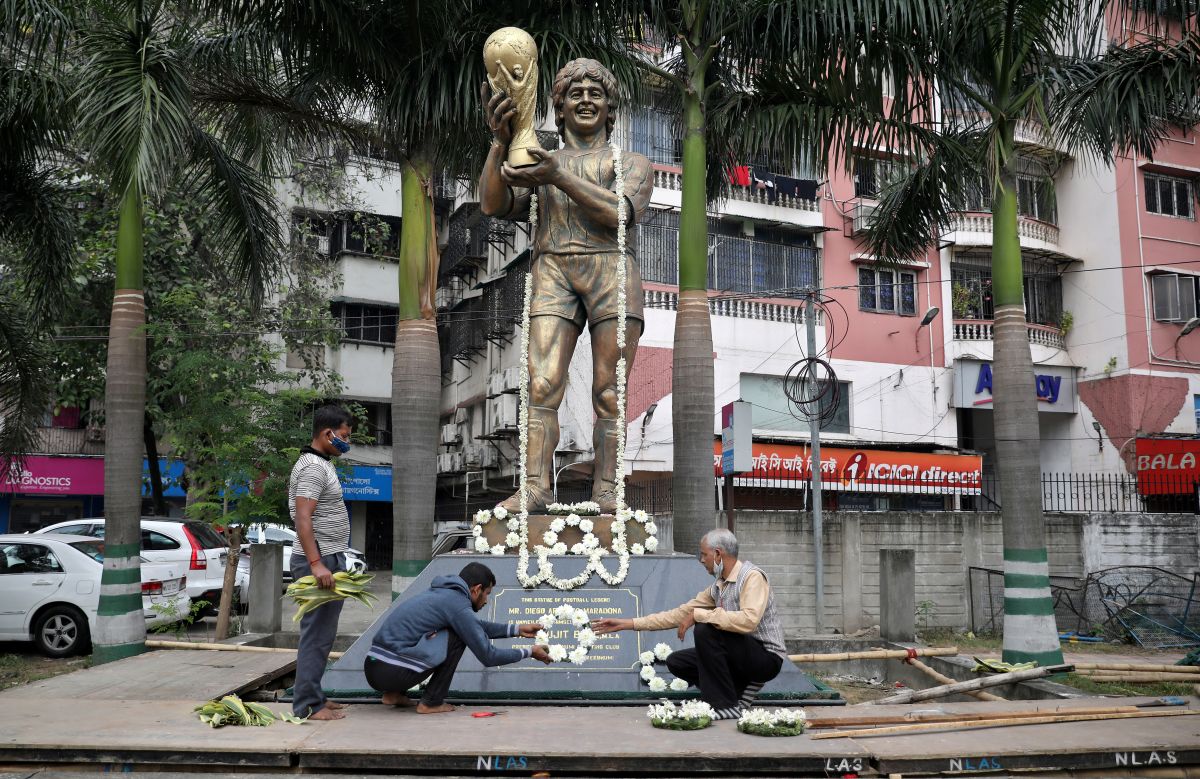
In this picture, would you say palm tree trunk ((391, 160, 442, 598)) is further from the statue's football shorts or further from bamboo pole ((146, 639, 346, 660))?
the statue's football shorts

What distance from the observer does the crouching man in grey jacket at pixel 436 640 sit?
19.0ft

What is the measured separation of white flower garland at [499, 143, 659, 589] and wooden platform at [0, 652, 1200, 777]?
138cm

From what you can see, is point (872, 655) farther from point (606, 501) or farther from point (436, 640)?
point (436, 640)

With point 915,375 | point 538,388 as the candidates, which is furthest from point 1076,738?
point 915,375

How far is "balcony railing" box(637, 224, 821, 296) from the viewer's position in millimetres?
20844

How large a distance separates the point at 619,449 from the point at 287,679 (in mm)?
3300

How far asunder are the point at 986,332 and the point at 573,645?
19.5 metres

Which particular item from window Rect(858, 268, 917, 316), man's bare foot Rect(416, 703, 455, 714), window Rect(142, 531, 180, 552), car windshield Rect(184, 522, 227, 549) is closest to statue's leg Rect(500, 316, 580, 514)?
man's bare foot Rect(416, 703, 455, 714)

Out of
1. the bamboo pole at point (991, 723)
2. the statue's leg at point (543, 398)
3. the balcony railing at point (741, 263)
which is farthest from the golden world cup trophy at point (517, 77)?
the balcony railing at point (741, 263)

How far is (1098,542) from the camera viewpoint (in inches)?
637

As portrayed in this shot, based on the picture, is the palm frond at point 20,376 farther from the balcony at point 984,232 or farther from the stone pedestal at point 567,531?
the balcony at point 984,232

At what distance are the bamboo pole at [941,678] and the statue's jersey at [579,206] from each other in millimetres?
4199

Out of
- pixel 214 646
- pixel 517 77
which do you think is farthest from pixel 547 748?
pixel 214 646

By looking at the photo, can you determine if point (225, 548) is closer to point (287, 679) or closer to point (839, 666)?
point (287, 679)
